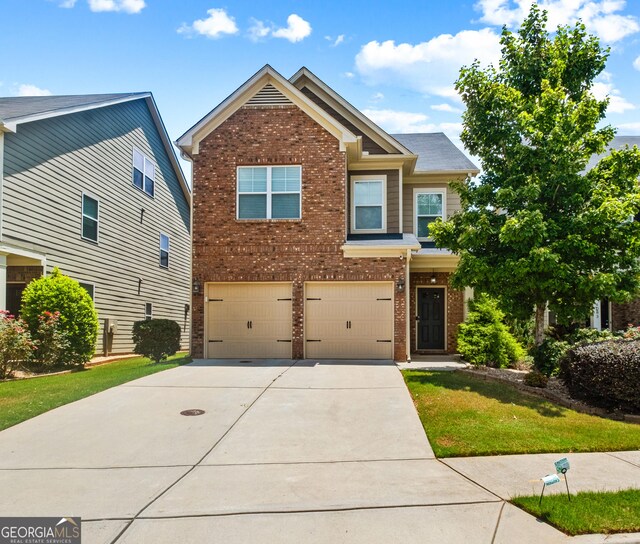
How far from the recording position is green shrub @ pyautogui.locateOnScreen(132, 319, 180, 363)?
14.8 metres

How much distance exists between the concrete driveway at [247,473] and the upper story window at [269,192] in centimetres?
619

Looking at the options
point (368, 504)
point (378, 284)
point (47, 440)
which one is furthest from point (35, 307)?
point (368, 504)

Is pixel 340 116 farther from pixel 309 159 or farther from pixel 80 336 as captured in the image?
pixel 80 336

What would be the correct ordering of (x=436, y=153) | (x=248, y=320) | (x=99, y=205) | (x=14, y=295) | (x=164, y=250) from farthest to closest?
(x=164, y=250) → (x=436, y=153) → (x=99, y=205) → (x=14, y=295) → (x=248, y=320)

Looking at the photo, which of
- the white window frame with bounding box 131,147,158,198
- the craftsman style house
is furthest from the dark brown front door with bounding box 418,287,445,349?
the white window frame with bounding box 131,147,158,198

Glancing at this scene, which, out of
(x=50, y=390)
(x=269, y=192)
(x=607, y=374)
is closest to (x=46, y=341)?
(x=50, y=390)

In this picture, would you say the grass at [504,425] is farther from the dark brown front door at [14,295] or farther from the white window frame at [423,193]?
the dark brown front door at [14,295]

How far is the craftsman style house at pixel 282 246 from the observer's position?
47.4 ft

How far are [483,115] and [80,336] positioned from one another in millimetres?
11606

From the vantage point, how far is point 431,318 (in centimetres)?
1656

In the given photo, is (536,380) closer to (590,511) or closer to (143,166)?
(590,511)

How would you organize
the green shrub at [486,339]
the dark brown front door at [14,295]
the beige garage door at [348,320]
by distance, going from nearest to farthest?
1. the green shrub at [486,339]
2. the beige garage door at [348,320]
3. the dark brown front door at [14,295]

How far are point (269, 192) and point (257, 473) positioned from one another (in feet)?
32.9

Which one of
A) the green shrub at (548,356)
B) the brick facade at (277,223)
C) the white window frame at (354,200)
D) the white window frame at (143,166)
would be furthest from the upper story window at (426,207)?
the white window frame at (143,166)
